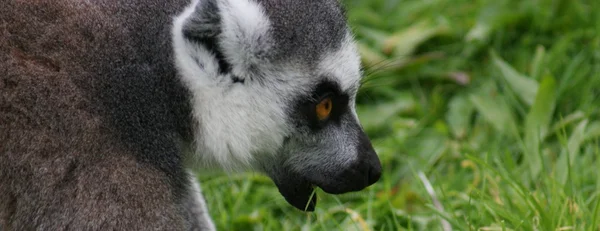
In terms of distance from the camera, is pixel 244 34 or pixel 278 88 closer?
pixel 244 34

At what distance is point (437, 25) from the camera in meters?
7.46

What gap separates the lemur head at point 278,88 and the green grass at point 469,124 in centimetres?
46

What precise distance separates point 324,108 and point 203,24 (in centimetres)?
69

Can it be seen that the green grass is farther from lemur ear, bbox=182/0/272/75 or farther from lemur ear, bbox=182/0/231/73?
lemur ear, bbox=182/0/231/73

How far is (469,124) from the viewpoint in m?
6.61

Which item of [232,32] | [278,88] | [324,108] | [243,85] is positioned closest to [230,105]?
[243,85]

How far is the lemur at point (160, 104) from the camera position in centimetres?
362

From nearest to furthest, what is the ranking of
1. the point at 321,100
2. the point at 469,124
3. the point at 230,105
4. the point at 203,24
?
the point at 203,24, the point at 230,105, the point at 321,100, the point at 469,124

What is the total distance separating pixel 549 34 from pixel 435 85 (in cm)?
99

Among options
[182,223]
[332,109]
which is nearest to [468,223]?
[332,109]

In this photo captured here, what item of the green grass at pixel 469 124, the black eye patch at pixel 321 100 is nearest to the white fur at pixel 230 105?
the black eye patch at pixel 321 100

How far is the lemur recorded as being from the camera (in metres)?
3.62

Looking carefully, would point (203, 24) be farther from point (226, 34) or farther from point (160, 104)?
point (160, 104)

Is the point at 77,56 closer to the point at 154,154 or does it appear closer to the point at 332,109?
the point at 154,154
